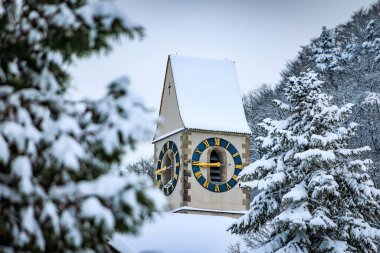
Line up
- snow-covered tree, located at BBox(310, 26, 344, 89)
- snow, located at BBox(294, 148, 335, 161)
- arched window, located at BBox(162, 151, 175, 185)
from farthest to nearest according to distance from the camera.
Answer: snow-covered tree, located at BBox(310, 26, 344, 89), arched window, located at BBox(162, 151, 175, 185), snow, located at BBox(294, 148, 335, 161)

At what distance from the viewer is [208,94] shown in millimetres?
32250

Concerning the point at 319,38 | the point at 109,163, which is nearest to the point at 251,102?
the point at 319,38

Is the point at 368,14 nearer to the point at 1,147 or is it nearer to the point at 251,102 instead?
the point at 251,102

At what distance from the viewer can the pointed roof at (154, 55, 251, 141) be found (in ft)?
102

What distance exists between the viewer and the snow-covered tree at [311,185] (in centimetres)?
1755

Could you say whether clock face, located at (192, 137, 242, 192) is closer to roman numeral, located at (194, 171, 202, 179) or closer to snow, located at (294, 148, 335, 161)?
roman numeral, located at (194, 171, 202, 179)

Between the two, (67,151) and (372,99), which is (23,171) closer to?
(67,151)

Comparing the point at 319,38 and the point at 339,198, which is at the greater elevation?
the point at 319,38

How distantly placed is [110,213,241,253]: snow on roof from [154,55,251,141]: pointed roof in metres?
4.46

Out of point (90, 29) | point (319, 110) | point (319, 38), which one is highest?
point (319, 38)

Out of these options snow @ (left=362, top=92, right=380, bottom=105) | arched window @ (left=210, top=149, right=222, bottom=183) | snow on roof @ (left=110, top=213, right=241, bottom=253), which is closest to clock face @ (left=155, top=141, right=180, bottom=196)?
arched window @ (left=210, top=149, right=222, bottom=183)

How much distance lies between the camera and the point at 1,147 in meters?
6.29

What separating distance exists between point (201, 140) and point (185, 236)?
5.98 m

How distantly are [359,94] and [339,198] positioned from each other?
1944cm
